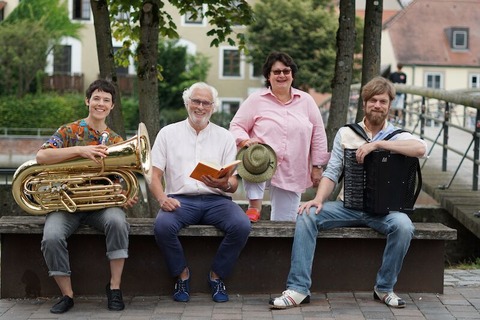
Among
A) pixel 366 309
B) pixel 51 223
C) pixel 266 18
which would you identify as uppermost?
pixel 266 18

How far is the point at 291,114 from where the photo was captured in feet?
27.5

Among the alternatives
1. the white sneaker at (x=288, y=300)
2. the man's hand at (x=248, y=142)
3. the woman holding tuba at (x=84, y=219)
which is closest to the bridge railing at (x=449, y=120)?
the man's hand at (x=248, y=142)

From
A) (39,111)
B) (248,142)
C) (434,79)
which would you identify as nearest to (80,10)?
(39,111)

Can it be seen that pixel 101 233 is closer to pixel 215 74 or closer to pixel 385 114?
pixel 385 114

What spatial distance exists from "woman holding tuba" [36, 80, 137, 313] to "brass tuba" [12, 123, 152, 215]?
56 mm

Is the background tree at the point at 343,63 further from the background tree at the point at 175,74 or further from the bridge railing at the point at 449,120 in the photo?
the background tree at the point at 175,74

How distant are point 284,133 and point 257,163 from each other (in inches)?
17.4

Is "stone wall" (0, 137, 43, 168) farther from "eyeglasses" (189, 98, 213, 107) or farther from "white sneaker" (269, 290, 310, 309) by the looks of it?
"white sneaker" (269, 290, 310, 309)

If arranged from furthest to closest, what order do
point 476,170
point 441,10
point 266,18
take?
point 441,10 → point 266,18 → point 476,170

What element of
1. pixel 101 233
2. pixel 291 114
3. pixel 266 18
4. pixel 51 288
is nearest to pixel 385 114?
pixel 291 114

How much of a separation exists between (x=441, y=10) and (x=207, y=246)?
6171 centimetres

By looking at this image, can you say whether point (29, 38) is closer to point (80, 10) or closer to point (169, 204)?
point (80, 10)

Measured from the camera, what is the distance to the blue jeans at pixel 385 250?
24.1ft

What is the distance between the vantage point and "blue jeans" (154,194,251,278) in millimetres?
7461
